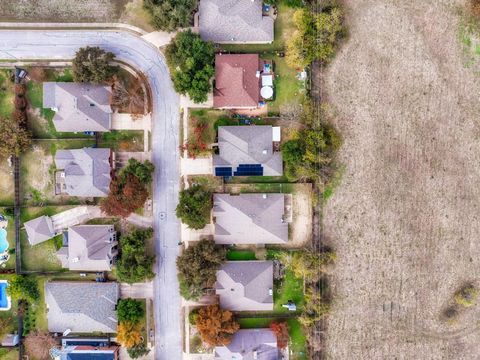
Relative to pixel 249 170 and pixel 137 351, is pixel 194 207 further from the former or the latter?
pixel 137 351

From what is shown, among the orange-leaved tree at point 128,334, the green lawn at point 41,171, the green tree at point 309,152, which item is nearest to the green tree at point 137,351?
the orange-leaved tree at point 128,334

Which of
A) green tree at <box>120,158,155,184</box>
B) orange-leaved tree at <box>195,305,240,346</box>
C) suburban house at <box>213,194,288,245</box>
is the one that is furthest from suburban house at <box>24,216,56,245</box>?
orange-leaved tree at <box>195,305,240,346</box>

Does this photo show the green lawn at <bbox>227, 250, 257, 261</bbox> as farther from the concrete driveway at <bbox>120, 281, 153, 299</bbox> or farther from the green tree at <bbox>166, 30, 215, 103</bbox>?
the green tree at <bbox>166, 30, 215, 103</bbox>

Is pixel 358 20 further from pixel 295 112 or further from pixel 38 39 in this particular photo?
pixel 38 39

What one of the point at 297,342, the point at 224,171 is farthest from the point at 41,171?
the point at 297,342

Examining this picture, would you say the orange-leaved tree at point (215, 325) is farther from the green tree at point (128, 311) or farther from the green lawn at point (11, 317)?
the green lawn at point (11, 317)

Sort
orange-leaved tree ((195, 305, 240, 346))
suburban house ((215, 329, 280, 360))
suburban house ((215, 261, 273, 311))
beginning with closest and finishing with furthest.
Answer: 1. orange-leaved tree ((195, 305, 240, 346))
2. suburban house ((215, 329, 280, 360))
3. suburban house ((215, 261, 273, 311))
